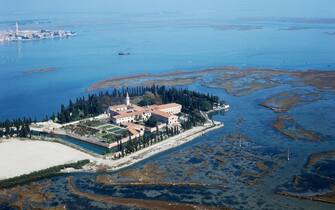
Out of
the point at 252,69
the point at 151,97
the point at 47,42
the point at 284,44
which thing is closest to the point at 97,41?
the point at 47,42

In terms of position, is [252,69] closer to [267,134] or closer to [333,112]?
[333,112]

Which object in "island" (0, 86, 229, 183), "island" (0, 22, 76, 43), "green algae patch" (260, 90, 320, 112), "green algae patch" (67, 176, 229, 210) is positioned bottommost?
"green algae patch" (67, 176, 229, 210)

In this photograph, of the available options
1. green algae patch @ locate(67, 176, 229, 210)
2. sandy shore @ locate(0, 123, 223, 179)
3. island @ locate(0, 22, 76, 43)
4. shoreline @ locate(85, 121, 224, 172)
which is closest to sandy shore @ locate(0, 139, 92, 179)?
sandy shore @ locate(0, 123, 223, 179)

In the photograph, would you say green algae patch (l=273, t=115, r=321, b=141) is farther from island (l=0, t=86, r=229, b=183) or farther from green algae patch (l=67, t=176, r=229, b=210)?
green algae patch (l=67, t=176, r=229, b=210)

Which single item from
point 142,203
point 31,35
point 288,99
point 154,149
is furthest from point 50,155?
point 31,35

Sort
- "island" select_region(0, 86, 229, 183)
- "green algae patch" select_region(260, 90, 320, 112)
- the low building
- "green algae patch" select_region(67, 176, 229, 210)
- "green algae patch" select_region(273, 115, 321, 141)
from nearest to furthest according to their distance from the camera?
1. "green algae patch" select_region(67, 176, 229, 210)
2. "island" select_region(0, 86, 229, 183)
3. "green algae patch" select_region(273, 115, 321, 141)
4. the low building
5. "green algae patch" select_region(260, 90, 320, 112)

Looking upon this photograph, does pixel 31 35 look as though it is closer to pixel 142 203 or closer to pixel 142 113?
pixel 142 113

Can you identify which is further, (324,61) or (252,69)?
(324,61)
